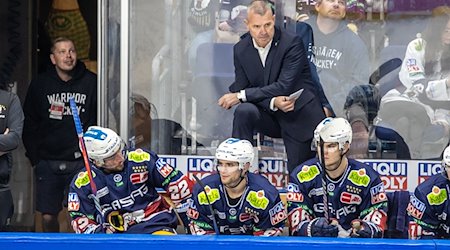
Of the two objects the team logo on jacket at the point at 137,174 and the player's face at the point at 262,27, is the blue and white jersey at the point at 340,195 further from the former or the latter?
the player's face at the point at 262,27

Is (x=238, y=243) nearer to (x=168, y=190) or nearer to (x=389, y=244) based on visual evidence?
(x=389, y=244)

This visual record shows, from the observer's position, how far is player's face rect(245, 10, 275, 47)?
832 centimetres

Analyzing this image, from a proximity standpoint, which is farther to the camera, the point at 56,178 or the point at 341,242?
the point at 56,178

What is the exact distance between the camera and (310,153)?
8398 mm

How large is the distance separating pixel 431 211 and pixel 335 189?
24.3 inches

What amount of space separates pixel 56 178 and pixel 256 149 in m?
1.51

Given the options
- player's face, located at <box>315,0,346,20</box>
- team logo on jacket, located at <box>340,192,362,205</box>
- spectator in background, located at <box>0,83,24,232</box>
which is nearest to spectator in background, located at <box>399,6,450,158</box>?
player's face, located at <box>315,0,346,20</box>

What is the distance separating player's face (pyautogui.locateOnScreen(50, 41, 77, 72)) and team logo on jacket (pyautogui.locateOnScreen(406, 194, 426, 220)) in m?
2.69

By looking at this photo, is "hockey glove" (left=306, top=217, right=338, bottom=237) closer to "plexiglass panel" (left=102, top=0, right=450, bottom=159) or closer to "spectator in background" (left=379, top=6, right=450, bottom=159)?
"plexiglass panel" (left=102, top=0, right=450, bottom=159)


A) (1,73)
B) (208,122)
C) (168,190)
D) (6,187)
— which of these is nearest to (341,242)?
(168,190)

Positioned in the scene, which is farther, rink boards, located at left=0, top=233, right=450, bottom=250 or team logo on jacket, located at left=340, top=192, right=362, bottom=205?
A: team logo on jacket, located at left=340, top=192, right=362, bottom=205

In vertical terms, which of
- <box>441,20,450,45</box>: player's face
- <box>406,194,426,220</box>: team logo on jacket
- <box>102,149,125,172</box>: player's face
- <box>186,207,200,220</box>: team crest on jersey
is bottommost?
<box>186,207,200,220</box>: team crest on jersey

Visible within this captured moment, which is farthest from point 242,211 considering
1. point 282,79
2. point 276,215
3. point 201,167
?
point 282,79

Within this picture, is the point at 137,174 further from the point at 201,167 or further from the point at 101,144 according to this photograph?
the point at 201,167
